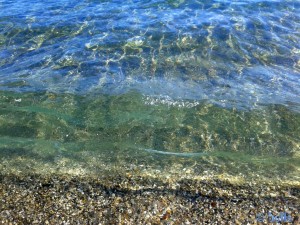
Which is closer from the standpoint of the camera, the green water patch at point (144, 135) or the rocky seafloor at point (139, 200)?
the rocky seafloor at point (139, 200)

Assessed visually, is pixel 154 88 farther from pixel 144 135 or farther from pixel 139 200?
pixel 139 200

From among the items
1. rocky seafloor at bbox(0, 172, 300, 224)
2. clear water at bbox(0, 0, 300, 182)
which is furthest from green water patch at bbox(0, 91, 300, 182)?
rocky seafloor at bbox(0, 172, 300, 224)

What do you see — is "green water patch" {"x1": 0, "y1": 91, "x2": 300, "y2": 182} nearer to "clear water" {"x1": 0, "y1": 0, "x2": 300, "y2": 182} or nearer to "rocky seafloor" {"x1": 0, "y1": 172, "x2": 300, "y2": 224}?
"clear water" {"x1": 0, "y1": 0, "x2": 300, "y2": 182}

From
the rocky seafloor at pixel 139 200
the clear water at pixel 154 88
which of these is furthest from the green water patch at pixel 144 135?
the rocky seafloor at pixel 139 200

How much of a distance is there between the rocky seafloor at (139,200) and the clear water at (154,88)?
41cm

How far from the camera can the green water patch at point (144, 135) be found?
6.48 metres

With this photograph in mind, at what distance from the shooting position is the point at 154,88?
898 centimetres

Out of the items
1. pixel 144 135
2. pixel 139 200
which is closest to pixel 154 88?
pixel 144 135

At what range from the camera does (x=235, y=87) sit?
29.4 ft

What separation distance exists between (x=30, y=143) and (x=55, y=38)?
5507 millimetres

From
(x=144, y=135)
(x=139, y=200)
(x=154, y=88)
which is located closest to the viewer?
(x=139, y=200)

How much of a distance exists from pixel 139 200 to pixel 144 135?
2.11 m

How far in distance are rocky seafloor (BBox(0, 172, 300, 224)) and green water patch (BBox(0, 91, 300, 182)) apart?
43cm

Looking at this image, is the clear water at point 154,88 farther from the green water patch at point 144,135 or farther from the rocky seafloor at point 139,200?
the rocky seafloor at point 139,200
